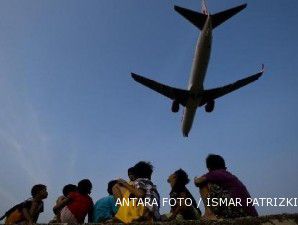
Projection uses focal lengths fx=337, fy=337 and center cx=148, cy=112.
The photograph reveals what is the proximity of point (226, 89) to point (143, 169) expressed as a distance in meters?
22.2

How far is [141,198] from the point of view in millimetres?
4645

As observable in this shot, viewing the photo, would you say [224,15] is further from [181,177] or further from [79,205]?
[79,205]

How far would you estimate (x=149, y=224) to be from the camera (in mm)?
3574

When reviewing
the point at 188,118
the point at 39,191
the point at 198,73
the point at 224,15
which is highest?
the point at 224,15

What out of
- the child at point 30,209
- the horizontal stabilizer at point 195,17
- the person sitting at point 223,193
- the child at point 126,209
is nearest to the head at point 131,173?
the child at point 126,209

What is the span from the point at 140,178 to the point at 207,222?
1742 mm

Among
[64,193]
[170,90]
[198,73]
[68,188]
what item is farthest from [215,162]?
[170,90]

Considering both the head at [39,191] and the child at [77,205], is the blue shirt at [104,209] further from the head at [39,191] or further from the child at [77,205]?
the head at [39,191]

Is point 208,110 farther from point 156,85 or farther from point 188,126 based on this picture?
point 156,85

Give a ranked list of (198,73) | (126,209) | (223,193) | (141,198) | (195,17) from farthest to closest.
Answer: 1. (195,17)
2. (198,73)
3. (223,193)
4. (141,198)
5. (126,209)

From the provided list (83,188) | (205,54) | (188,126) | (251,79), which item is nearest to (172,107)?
(188,126)

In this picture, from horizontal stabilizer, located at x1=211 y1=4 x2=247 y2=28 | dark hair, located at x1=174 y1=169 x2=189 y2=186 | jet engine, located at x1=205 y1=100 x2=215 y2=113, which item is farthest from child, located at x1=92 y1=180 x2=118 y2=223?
horizontal stabilizer, located at x1=211 y1=4 x2=247 y2=28

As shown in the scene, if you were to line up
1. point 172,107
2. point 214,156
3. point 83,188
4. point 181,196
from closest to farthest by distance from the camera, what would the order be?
point 214,156, point 181,196, point 83,188, point 172,107

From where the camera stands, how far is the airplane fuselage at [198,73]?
23469 mm
